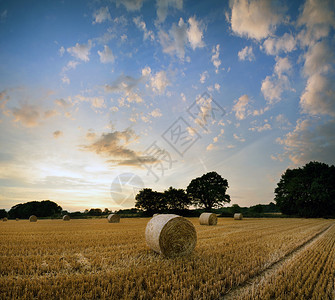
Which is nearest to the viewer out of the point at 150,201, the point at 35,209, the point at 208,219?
the point at 208,219

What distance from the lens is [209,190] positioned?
157 ft

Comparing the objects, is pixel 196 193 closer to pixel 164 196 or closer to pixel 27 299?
pixel 164 196

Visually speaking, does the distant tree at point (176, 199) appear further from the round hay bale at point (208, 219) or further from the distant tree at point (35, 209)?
the distant tree at point (35, 209)

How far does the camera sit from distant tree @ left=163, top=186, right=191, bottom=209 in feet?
166

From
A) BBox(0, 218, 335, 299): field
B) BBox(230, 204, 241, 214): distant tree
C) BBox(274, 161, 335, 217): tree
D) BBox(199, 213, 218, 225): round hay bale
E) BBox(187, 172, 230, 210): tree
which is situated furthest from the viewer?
BBox(230, 204, 241, 214): distant tree

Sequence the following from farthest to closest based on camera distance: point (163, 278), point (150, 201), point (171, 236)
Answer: point (150, 201)
point (171, 236)
point (163, 278)

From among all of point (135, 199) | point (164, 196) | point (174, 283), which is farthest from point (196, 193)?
point (174, 283)

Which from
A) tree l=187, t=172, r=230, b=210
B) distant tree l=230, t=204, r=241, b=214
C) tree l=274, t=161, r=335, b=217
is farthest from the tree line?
distant tree l=230, t=204, r=241, b=214

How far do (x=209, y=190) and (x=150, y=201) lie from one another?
49.1ft

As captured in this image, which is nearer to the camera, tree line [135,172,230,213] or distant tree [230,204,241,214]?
tree line [135,172,230,213]

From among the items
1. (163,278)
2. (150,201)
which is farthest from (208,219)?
(150,201)

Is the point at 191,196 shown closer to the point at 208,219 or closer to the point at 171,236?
the point at 208,219

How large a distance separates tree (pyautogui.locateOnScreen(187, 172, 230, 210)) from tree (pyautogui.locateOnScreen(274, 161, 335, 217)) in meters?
11.4

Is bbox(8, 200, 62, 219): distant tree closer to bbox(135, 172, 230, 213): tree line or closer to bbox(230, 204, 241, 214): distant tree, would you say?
bbox(135, 172, 230, 213): tree line
